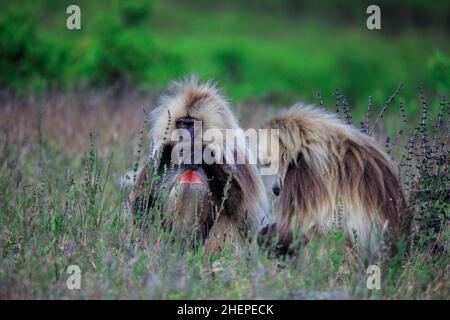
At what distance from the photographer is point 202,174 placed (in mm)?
6109

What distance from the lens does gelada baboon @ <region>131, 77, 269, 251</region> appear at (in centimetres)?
602

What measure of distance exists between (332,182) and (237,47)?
19.4 metres

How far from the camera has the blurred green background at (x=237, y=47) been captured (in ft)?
42.2

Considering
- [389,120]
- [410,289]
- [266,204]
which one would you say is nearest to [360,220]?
[410,289]

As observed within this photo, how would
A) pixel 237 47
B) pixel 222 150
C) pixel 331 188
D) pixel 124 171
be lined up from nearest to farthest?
pixel 331 188 < pixel 222 150 < pixel 124 171 < pixel 237 47

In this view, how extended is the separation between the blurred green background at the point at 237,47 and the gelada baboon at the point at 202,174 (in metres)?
2.21

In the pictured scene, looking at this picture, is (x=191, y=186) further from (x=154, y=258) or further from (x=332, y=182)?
(x=332, y=182)

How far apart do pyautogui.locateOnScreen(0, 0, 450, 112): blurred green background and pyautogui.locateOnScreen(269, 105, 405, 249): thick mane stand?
2.27 metres

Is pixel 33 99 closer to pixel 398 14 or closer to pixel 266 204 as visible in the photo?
pixel 266 204

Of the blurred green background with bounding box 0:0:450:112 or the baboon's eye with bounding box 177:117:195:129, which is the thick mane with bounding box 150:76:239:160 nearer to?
the baboon's eye with bounding box 177:117:195:129

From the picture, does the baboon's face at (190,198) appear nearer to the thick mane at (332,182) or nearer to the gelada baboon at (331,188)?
the gelada baboon at (331,188)

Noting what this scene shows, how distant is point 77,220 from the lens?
5.77m

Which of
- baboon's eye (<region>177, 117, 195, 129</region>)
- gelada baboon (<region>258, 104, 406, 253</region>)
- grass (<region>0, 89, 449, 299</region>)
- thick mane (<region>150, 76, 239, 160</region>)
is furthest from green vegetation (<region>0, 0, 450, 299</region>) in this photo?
baboon's eye (<region>177, 117, 195, 129</region>)

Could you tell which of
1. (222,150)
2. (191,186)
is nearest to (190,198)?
(191,186)
